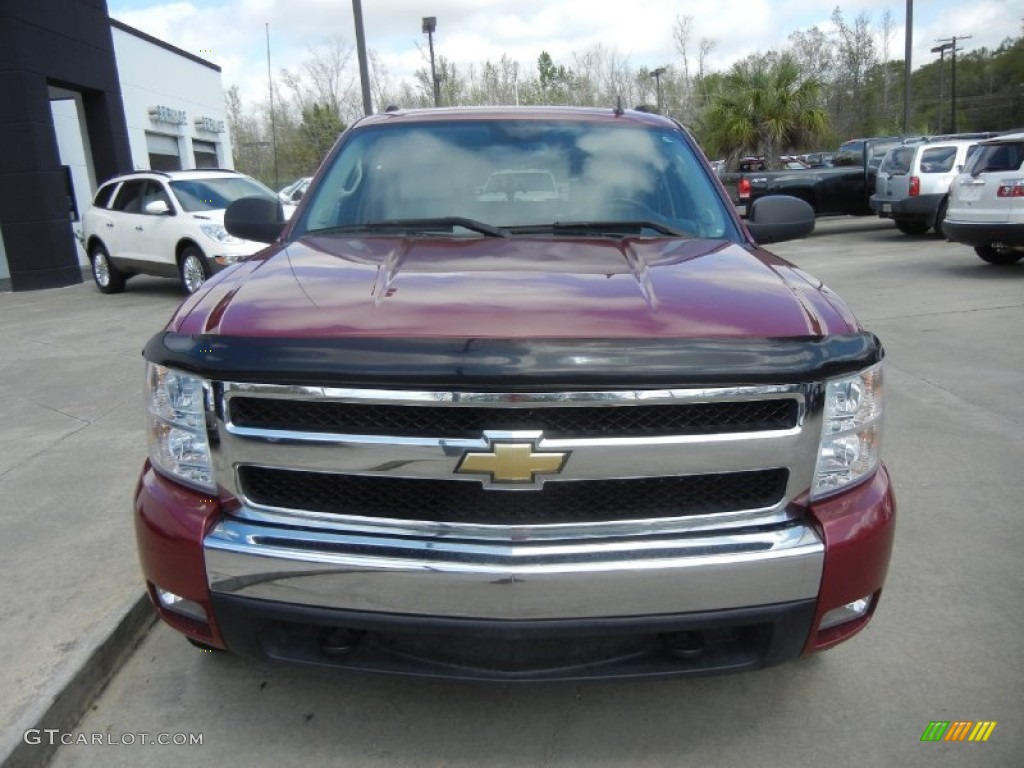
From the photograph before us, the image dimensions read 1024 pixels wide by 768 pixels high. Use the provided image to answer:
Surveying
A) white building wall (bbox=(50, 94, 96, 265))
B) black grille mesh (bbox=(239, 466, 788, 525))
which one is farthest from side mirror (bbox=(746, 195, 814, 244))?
white building wall (bbox=(50, 94, 96, 265))

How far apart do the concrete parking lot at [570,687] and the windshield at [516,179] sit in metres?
1.63

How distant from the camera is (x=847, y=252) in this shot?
14891 millimetres

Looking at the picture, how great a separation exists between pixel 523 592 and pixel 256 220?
2.41 meters

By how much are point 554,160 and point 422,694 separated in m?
2.17

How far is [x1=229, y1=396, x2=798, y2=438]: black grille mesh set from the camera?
6.85 ft

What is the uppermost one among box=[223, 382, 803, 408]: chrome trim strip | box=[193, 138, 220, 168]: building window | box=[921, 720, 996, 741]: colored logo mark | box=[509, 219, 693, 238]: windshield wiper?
box=[193, 138, 220, 168]: building window

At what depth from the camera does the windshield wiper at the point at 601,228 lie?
10.5 ft

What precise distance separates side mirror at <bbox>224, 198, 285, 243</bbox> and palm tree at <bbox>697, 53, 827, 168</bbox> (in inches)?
990

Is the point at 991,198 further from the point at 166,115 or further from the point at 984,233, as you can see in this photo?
the point at 166,115

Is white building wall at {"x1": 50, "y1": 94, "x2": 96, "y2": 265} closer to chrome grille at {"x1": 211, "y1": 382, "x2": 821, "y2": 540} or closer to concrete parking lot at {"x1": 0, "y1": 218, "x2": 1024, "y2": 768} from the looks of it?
concrete parking lot at {"x1": 0, "y1": 218, "x2": 1024, "y2": 768}

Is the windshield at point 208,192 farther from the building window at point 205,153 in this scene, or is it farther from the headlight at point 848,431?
the building window at point 205,153

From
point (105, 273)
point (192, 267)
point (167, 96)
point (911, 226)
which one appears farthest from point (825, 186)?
point (167, 96)

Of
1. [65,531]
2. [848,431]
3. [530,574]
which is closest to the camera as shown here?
[530,574]

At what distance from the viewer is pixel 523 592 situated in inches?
80.1
